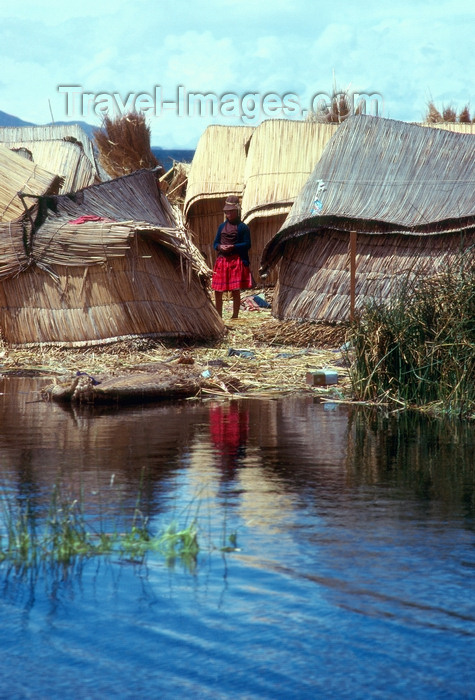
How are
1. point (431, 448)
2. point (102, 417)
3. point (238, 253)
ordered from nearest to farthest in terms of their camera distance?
1. point (431, 448)
2. point (102, 417)
3. point (238, 253)

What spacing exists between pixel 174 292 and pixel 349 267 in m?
1.96

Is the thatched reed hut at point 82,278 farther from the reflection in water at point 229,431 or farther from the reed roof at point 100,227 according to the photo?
the reflection in water at point 229,431

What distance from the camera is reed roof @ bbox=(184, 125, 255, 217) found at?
17.6m

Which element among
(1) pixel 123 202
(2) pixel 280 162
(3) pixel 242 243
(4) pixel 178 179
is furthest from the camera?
(4) pixel 178 179

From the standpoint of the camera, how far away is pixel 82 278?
34.2 feet

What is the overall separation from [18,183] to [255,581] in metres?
8.29

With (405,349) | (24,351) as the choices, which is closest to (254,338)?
(24,351)

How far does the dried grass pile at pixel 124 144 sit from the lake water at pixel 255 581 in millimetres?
16355

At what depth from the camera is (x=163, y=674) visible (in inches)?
109

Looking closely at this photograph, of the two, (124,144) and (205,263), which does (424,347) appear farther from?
(124,144)

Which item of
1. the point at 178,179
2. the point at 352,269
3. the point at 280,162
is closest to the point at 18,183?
the point at 352,269

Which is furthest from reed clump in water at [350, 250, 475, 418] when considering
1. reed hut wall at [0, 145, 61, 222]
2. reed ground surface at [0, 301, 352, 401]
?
reed hut wall at [0, 145, 61, 222]

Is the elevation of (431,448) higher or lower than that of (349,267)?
lower

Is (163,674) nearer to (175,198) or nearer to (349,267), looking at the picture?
(349,267)
